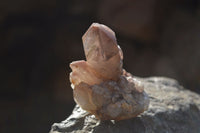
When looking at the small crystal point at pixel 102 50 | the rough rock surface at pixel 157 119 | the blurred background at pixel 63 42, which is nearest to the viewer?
the small crystal point at pixel 102 50

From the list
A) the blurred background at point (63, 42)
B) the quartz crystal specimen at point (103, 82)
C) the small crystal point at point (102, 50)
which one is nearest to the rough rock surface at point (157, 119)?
the quartz crystal specimen at point (103, 82)

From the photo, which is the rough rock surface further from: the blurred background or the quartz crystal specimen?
the blurred background

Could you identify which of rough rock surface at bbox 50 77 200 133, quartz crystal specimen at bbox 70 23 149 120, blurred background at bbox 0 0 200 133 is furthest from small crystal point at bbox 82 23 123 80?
blurred background at bbox 0 0 200 133

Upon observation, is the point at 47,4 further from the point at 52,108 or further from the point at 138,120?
the point at 138,120

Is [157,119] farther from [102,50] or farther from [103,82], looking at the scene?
[102,50]

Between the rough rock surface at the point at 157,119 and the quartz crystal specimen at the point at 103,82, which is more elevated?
the quartz crystal specimen at the point at 103,82

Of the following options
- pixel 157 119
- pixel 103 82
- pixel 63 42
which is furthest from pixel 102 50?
pixel 63 42

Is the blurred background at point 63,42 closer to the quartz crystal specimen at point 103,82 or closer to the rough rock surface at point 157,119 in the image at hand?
the rough rock surface at point 157,119

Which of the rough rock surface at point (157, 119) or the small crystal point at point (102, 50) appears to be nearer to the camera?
the small crystal point at point (102, 50)
